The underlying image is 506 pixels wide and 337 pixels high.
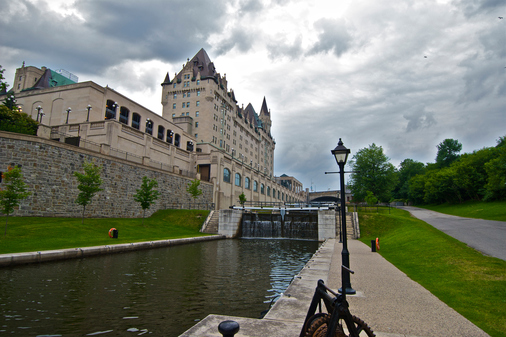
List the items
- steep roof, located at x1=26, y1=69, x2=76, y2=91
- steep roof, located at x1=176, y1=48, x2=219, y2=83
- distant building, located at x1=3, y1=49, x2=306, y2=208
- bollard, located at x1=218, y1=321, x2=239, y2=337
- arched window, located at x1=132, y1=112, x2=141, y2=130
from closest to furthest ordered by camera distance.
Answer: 1. bollard, located at x1=218, y1=321, x2=239, y2=337
2. distant building, located at x1=3, y1=49, x2=306, y2=208
3. arched window, located at x1=132, y1=112, x2=141, y2=130
4. steep roof, located at x1=26, y1=69, x2=76, y2=91
5. steep roof, located at x1=176, y1=48, x2=219, y2=83

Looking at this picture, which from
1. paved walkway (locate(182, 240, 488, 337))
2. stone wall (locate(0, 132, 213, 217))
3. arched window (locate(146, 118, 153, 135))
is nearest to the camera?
paved walkway (locate(182, 240, 488, 337))

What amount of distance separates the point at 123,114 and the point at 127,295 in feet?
189

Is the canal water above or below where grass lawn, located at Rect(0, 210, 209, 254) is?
below

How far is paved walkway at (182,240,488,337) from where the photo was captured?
5133 millimetres

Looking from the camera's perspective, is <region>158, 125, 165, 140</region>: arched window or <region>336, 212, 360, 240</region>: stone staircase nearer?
<region>336, 212, 360, 240</region>: stone staircase

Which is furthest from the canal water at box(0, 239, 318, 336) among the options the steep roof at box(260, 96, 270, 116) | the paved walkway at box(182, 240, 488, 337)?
the steep roof at box(260, 96, 270, 116)

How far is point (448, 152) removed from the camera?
105 m

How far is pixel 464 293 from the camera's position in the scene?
827 cm

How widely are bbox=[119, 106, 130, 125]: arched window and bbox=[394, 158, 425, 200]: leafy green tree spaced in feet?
301

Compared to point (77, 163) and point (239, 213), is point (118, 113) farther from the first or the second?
point (239, 213)

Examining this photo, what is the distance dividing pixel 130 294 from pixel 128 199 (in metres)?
31.5

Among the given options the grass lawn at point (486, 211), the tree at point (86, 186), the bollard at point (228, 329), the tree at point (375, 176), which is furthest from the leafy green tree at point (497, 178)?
the bollard at point (228, 329)

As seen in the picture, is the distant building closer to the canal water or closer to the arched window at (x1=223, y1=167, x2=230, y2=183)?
the arched window at (x1=223, y1=167, x2=230, y2=183)

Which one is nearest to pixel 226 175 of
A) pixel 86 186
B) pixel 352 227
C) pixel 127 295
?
pixel 352 227
